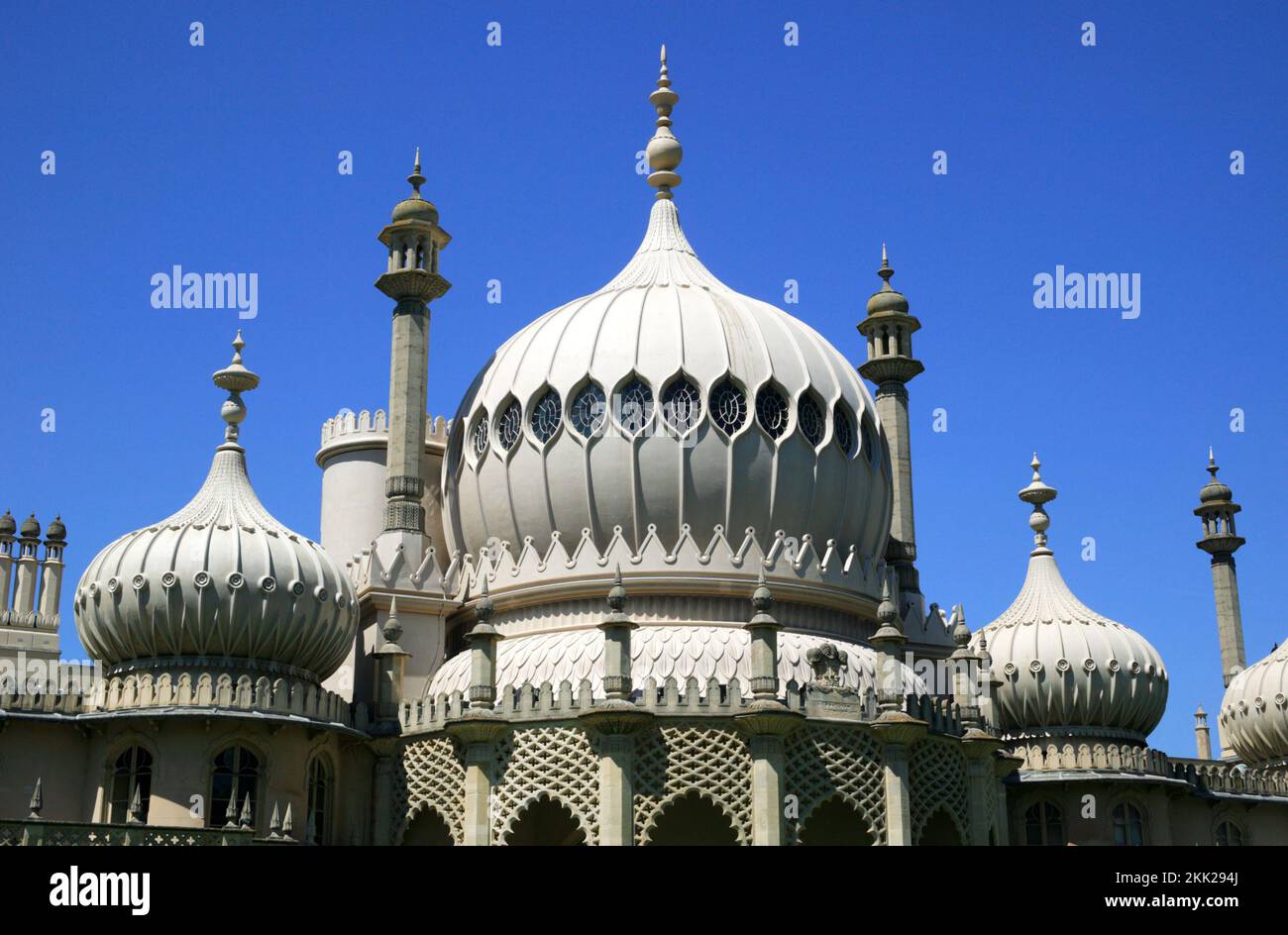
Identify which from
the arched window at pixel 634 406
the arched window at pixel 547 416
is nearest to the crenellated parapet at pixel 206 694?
the arched window at pixel 547 416

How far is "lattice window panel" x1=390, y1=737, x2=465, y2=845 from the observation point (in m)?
30.8

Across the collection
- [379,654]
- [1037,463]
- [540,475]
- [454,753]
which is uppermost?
[1037,463]

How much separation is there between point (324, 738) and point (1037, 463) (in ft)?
73.4

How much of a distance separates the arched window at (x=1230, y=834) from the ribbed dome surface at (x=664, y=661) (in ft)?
40.9

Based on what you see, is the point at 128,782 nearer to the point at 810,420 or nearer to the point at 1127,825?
the point at 810,420

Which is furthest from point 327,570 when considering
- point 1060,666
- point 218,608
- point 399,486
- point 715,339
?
point 1060,666

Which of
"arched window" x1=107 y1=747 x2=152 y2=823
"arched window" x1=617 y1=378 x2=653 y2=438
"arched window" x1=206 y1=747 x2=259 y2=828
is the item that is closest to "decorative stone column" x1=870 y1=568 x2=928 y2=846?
"arched window" x1=617 y1=378 x2=653 y2=438

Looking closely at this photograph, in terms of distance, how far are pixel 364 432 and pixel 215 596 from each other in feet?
30.6

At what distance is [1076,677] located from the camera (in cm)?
3856

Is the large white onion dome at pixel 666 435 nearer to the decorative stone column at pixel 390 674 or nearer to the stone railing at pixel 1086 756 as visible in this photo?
the decorative stone column at pixel 390 674
